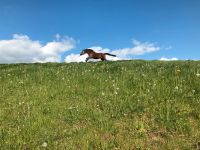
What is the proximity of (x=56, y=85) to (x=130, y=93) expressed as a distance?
168 inches

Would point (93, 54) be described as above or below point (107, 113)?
above

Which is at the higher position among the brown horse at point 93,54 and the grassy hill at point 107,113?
the brown horse at point 93,54

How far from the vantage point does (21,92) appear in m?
18.7

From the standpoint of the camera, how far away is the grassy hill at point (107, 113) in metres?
12.5

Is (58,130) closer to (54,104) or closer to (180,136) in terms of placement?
(54,104)

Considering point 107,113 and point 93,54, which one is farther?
point 93,54

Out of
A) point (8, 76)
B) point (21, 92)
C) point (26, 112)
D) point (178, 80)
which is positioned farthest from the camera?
point (8, 76)

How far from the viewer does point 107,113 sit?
14516mm

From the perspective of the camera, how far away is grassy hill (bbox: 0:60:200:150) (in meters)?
12.5

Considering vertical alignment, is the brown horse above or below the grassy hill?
above

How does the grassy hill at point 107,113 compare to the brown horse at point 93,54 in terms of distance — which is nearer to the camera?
the grassy hill at point 107,113

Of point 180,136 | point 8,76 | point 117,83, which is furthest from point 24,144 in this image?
point 8,76

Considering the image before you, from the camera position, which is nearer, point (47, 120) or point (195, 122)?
point (195, 122)

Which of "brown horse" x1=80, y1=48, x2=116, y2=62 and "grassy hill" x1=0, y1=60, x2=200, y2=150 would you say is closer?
"grassy hill" x1=0, y1=60, x2=200, y2=150
